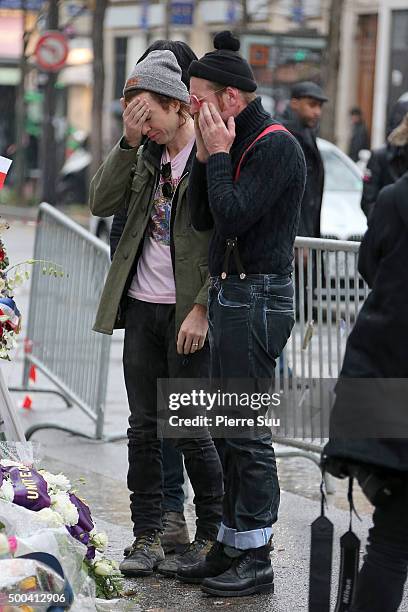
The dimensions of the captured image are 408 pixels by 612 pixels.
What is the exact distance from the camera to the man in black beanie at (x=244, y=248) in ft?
16.3

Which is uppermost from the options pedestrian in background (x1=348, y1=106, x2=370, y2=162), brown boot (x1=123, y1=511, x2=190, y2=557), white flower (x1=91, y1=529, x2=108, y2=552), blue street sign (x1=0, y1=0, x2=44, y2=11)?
blue street sign (x1=0, y1=0, x2=44, y2=11)

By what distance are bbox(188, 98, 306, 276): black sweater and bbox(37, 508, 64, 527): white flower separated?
3.48 ft

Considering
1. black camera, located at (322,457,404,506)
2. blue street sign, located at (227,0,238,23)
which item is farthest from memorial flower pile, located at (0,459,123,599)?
blue street sign, located at (227,0,238,23)

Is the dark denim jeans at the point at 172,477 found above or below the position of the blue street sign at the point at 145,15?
below

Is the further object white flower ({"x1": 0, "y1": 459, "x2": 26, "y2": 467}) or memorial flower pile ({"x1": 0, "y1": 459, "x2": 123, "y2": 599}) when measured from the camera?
white flower ({"x1": 0, "y1": 459, "x2": 26, "y2": 467})

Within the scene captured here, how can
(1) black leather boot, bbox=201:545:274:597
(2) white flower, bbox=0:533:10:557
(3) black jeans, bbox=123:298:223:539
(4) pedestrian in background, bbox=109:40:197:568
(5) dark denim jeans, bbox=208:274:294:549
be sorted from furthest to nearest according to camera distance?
1. (4) pedestrian in background, bbox=109:40:197:568
2. (3) black jeans, bbox=123:298:223:539
3. (1) black leather boot, bbox=201:545:274:597
4. (5) dark denim jeans, bbox=208:274:294:549
5. (2) white flower, bbox=0:533:10:557

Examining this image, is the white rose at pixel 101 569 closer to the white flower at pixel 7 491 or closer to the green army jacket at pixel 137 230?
the white flower at pixel 7 491

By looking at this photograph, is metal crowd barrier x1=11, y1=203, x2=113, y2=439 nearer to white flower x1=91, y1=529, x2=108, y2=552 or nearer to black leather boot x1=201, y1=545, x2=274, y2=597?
black leather boot x1=201, y1=545, x2=274, y2=597

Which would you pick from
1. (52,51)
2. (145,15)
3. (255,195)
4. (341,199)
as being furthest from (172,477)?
(145,15)

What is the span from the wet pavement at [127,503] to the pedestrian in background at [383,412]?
1.19 meters

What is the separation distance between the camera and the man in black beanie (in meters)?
4.98

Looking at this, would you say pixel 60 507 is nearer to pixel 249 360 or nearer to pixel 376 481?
pixel 249 360

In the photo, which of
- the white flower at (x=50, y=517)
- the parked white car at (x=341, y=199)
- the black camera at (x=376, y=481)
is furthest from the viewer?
the parked white car at (x=341, y=199)

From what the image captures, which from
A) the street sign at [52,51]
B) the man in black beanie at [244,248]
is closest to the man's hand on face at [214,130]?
the man in black beanie at [244,248]
